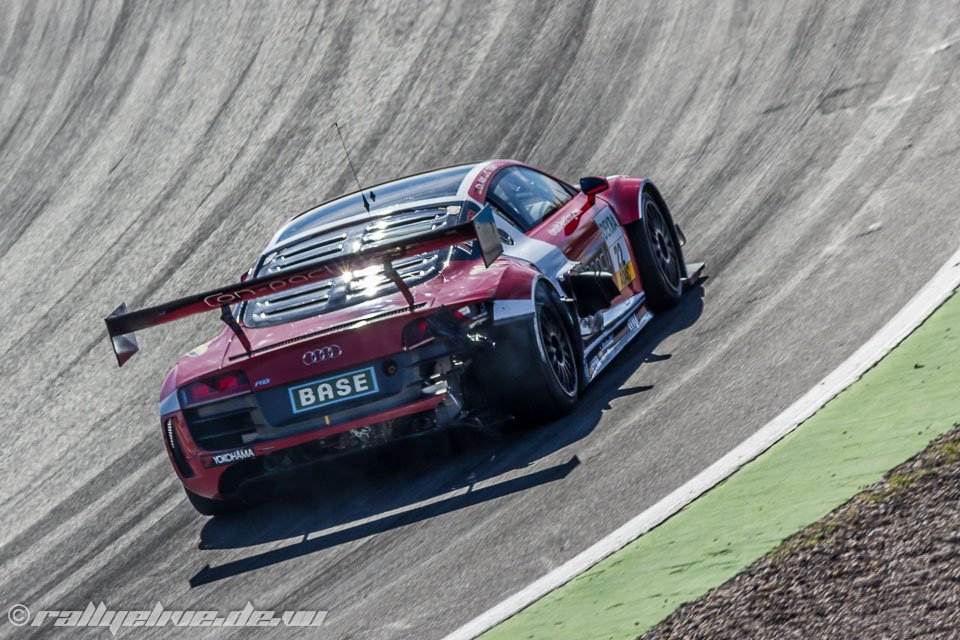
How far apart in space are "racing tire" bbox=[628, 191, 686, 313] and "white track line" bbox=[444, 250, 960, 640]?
6.35ft

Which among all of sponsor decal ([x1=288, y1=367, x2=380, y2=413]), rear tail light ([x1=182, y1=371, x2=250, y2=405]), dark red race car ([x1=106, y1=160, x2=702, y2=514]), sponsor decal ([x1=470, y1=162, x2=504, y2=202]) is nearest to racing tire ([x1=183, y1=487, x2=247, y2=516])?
dark red race car ([x1=106, y1=160, x2=702, y2=514])

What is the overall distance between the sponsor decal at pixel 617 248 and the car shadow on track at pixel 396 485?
29.9 inches

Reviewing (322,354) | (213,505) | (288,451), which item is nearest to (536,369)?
(322,354)

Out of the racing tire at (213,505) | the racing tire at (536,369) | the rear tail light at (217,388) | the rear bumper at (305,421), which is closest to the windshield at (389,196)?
the racing tire at (536,369)

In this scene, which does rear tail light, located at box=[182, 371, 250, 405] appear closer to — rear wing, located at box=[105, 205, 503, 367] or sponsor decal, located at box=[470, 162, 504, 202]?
rear wing, located at box=[105, 205, 503, 367]

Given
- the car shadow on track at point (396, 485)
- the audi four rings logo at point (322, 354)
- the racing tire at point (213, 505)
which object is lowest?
the car shadow on track at point (396, 485)

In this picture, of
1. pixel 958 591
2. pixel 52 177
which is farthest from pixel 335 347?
pixel 52 177

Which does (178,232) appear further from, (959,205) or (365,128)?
(959,205)

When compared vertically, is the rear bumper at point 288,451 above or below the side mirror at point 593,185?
below

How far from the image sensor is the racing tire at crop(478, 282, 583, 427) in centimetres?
672

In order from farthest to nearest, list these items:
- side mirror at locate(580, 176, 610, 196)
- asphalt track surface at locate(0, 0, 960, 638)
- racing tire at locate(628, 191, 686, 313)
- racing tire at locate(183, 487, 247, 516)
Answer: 1. racing tire at locate(628, 191, 686, 313)
2. side mirror at locate(580, 176, 610, 196)
3. racing tire at locate(183, 487, 247, 516)
4. asphalt track surface at locate(0, 0, 960, 638)

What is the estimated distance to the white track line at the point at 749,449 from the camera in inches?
201

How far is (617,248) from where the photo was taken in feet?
27.7

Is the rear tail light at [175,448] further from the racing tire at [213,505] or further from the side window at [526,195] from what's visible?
the side window at [526,195]
